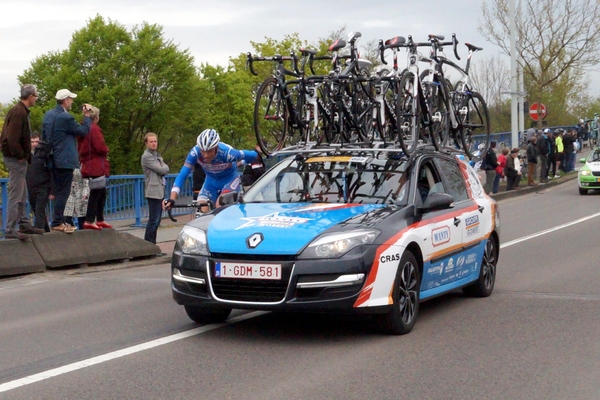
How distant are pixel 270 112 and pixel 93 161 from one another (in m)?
3.47

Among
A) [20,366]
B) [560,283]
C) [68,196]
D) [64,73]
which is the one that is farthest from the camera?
[64,73]

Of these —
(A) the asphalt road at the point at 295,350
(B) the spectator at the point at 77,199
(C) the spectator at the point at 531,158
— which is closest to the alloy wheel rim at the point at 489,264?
(A) the asphalt road at the point at 295,350

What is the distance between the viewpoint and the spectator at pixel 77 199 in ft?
43.3

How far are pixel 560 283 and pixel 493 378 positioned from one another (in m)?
5.21

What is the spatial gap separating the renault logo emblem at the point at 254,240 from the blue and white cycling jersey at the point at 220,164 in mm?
3693

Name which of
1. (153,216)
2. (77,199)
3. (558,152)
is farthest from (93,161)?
(558,152)

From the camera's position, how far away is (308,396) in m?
5.80

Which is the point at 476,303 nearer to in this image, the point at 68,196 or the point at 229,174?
the point at 229,174

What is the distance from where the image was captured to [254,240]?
7305 mm

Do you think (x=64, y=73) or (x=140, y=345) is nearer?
(x=140, y=345)

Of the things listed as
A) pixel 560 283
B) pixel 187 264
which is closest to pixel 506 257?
pixel 560 283

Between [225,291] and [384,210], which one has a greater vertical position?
[384,210]

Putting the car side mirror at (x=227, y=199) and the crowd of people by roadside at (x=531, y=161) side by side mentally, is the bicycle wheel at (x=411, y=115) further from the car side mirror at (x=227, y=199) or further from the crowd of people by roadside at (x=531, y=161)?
the crowd of people by roadside at (x=531, y=161)

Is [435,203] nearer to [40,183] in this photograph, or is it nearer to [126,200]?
[40,183]
